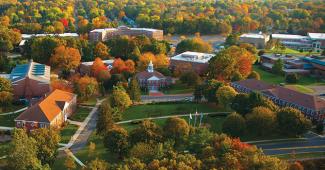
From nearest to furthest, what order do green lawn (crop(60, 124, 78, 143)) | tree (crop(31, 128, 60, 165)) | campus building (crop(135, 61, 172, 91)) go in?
1. tree (crop(31, 128, 60, 165))
2. green lawn (crop(60, 124, 78, 143))
3. campus building (crop(135, 61, 172, 91))

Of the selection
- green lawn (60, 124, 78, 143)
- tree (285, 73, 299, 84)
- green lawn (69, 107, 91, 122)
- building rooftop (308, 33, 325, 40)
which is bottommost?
green lawn (60, 124, 78, 143)

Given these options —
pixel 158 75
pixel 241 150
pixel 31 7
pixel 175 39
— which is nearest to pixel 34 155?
pixel 241 150

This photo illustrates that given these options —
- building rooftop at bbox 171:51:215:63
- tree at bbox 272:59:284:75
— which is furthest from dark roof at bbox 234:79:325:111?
tree at bbox 272:59:284:75

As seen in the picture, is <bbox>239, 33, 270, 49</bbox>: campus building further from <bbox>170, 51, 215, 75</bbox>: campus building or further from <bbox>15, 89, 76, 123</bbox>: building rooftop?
<bbox>15, 89, 76, 123</bbox>: building rooftop

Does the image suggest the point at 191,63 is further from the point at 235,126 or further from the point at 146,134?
the point at 146,134

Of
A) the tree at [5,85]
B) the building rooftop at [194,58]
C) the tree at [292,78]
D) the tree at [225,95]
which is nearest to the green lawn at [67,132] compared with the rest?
the tree at [5,85]

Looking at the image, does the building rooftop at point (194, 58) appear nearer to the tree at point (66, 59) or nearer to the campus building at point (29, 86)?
the tree at point (66, 59)
